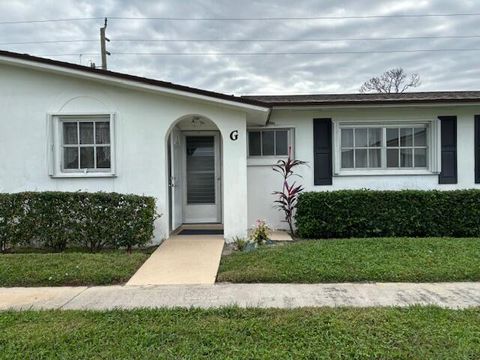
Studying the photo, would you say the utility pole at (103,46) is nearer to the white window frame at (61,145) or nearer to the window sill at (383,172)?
the white window frame at (61,145)

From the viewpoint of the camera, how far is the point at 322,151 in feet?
31.6

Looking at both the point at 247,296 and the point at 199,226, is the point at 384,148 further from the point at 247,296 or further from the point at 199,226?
the point at 247,296

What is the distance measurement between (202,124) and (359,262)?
17.9 feet

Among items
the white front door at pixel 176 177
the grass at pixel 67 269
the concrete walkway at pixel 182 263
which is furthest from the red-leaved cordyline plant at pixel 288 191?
the grass at pixel 67 269

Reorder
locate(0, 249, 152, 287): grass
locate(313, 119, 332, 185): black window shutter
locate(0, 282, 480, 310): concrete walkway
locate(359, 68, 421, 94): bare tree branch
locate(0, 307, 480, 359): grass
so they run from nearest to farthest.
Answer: locate(0, 307, 480, 359): grass
locate(0, 282, 480, 310): concrete walkway
locate(0, 249, 152, 287): grass
locate(313, 119, 332, 185): black window shutter
locate(359, 68, 421, 94): bare tree branch

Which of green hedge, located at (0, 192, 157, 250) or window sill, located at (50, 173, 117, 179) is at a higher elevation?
window sill, located at (50, 173, 117, 179)

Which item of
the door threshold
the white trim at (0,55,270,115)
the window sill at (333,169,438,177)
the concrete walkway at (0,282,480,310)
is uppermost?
the white trim at (0,55,270,115)

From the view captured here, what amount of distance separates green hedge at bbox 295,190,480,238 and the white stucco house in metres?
1.33

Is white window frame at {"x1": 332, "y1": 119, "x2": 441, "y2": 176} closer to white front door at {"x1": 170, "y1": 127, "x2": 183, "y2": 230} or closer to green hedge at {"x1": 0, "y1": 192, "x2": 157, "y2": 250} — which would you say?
white front door at {"x1": 170, "y1": 127, "x2": 183, "y2": 230}

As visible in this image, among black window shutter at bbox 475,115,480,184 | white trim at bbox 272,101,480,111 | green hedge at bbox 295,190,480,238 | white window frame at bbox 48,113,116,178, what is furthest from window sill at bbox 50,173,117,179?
black window shutter at bbox 475,115,480,184

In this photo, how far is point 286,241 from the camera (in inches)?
323

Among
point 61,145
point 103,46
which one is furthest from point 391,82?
point 61,145

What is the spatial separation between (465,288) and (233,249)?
401cm

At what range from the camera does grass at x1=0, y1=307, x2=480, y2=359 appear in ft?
10.7
